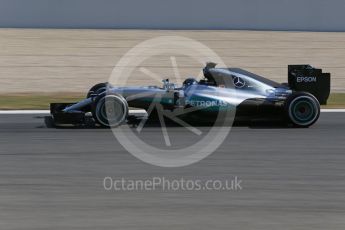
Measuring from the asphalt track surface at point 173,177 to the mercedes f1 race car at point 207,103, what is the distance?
28cm

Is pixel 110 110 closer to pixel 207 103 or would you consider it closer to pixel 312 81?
pixel 207 103

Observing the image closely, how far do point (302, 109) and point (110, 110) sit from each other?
306 cm

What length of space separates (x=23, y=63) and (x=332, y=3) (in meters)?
9.76

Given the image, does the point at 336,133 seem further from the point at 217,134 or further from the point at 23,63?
the point at 23,63

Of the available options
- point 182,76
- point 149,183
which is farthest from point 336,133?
point 182,76

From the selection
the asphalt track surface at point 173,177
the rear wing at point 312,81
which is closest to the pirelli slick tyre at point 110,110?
the asphalt track surface at point 173,177

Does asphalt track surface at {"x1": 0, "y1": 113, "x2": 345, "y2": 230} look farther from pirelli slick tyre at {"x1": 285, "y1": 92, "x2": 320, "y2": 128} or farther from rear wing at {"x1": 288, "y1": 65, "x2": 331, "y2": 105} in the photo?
rear wing at {"x1": 288, "y1": 65, "x2": 331, "y2": 105}

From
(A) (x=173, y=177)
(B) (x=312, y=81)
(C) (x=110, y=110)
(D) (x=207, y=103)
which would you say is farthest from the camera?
(B) (x=312, y=81)

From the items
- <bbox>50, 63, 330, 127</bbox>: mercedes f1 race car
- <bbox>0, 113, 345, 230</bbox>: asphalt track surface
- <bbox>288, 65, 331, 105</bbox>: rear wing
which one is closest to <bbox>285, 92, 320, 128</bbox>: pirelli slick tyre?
<bbox>50, 63, 330, 127</bbox>: mercedes f1 race car

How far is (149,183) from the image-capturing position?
831cm

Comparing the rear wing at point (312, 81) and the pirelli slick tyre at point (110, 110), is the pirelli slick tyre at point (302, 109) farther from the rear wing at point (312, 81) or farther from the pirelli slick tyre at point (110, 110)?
the pirelli slick tyre at point (110, 110)

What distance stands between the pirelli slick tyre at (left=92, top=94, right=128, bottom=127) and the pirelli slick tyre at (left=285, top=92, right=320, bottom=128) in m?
2.61

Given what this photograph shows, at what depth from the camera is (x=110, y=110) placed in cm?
1199

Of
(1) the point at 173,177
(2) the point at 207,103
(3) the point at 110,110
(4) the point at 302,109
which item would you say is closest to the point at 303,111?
(4) the point at 302,109
